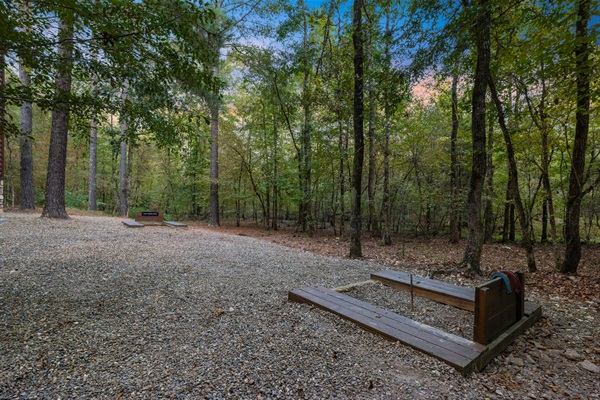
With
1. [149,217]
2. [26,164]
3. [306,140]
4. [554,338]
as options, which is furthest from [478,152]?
[26,164]

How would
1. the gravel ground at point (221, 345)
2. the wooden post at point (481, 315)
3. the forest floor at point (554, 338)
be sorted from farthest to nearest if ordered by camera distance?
1. the wooden post at point (481, 315)
2. the forest floor at point (554, 338)
3. the gravel ground at point (221, 345)

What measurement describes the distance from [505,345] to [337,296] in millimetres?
1636

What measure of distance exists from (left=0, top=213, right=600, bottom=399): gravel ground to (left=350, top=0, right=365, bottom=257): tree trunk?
7.81 ft

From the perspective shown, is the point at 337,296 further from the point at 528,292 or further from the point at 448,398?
the point at 528,292

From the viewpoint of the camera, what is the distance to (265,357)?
6.93ft

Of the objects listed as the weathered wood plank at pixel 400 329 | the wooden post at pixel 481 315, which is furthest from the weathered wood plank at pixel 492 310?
the weathered wood plank at pixel 400 329

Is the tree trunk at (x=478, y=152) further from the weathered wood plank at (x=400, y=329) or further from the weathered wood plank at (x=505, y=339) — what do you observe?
the weathered wood plank at (x=400, y=329)

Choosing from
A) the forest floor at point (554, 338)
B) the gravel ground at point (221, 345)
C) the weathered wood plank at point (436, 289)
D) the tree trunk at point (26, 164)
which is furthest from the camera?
the tree trunk at point (26, 164)

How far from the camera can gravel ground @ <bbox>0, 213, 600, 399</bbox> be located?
1794 mm

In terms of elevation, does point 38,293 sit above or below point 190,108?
below

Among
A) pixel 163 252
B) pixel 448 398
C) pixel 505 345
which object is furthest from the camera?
pixel 163 252

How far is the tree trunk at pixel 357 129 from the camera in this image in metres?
5.83

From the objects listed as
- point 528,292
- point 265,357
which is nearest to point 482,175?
point 528,292

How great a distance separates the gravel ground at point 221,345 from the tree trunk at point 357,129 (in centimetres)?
238
